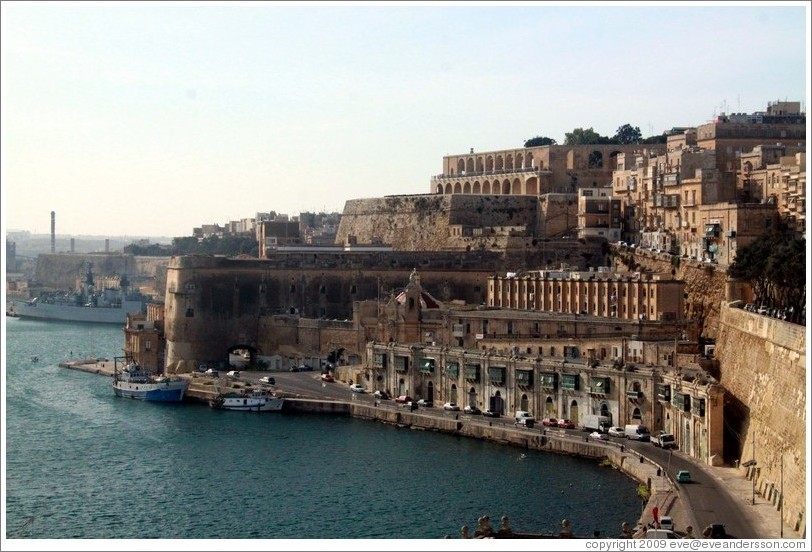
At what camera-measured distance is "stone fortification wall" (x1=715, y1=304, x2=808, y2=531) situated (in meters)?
24.9

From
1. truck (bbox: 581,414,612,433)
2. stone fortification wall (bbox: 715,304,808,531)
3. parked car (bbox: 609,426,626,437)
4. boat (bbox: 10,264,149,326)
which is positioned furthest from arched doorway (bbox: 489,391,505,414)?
boat (bbox: 10,264,149,326)

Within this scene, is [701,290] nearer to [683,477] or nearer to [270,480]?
[683,477]

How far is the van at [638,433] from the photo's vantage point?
3541cm

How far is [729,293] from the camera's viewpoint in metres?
40.1

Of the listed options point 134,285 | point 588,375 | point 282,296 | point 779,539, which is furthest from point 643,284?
point 134,285

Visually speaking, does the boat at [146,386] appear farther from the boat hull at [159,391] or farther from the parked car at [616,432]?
the parked car at [616,432]

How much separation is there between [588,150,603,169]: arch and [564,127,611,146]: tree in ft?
16.7

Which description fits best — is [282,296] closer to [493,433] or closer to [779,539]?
[493,433]

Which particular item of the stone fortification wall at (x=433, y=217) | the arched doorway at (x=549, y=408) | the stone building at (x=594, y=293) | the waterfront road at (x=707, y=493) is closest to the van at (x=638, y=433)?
the waterfront road at (x=707, y=493)

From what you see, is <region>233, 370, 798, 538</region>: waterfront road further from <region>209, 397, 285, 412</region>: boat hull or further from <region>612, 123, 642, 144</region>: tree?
<region>612, 123, 642, 144</region>: tree

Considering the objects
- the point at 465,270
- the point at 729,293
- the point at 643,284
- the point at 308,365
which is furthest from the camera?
the point at 465,270

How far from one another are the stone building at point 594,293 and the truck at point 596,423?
7.04 metres

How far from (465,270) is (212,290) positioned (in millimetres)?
9050

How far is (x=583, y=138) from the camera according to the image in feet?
236
